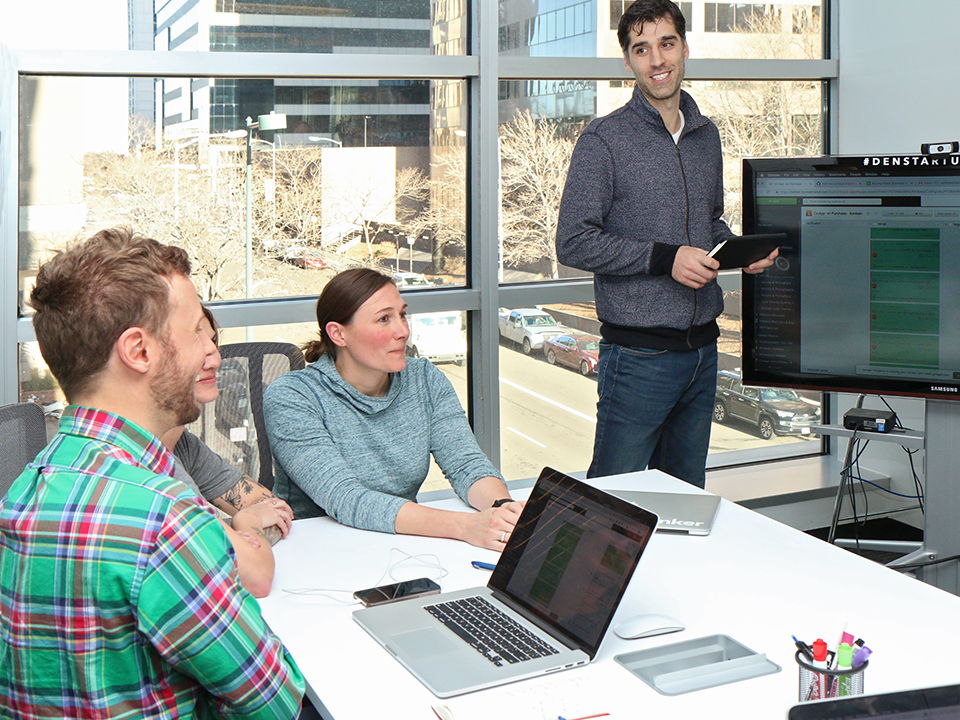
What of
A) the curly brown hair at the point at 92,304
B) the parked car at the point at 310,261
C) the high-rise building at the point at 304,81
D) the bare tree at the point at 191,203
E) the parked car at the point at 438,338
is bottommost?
the parked car at the point at 438,338

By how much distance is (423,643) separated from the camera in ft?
4.74

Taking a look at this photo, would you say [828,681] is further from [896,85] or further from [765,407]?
[896,85]

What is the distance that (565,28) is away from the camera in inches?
143

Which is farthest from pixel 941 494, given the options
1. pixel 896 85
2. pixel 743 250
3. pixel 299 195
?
pixel 299 195

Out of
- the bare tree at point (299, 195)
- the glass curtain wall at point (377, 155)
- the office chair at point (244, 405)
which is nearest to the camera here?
the office chair at point (244, 405)

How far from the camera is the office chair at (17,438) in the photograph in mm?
1821

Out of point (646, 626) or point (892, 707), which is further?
point (646, 626)

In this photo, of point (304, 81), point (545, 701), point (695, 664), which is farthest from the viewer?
point (304, 81)

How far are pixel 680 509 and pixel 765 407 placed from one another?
2380 millimetres

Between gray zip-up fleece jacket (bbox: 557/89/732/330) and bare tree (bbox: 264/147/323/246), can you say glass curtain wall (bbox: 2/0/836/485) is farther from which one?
gray zip-up fleece jacket (bbox: 557/89/732/330)

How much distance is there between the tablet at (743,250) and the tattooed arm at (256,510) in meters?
1.38

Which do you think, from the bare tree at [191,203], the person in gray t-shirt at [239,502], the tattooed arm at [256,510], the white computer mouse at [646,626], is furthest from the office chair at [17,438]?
the bare tree at [191,203]

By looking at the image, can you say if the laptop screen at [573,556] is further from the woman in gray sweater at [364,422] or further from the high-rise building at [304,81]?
the high-rise building at [304,81]

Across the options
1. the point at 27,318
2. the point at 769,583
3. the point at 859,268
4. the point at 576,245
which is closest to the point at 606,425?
the point at 576,245
